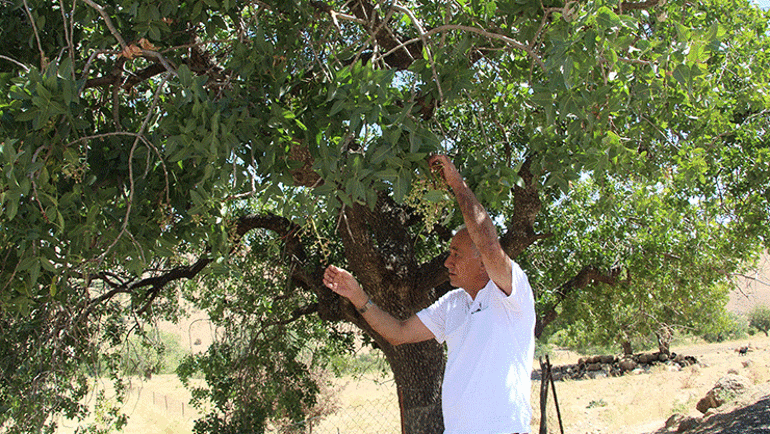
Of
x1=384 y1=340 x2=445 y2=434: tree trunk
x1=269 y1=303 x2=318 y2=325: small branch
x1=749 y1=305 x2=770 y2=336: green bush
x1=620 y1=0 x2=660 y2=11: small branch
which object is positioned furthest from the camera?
x1=749 y1=305 x2=770 y2=336: green bush

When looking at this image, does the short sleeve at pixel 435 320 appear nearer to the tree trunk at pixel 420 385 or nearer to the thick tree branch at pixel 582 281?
the tree trunk at pixel 420 385

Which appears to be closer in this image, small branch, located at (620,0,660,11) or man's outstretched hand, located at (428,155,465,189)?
man's outstretched hand, located at (428,155,465,189)

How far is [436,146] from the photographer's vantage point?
216 centimetres

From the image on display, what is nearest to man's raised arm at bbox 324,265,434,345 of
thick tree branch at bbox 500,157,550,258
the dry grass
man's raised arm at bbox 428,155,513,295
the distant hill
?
man's raised arm at bbox 428,155,513,295

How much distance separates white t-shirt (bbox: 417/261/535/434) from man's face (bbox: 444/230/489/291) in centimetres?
11

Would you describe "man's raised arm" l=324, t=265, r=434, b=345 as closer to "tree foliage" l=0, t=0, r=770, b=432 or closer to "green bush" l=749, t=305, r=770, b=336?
"tree foliage" l=0, t=0, r=770, b=432

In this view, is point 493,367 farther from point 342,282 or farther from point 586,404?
point 586,404

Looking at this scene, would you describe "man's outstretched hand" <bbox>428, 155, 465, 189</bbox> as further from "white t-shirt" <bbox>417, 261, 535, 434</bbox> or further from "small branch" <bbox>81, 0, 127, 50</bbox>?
"small branch" <bbox>81, 0, 127, 50</bbox>

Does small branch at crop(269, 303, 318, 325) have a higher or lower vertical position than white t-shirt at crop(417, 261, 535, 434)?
higher

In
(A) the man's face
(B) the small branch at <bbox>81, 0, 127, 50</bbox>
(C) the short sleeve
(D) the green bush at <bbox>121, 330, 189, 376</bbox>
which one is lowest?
(C) the short sleeve

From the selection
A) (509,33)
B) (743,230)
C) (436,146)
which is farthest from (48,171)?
(743,230)

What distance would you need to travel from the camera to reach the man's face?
8.15ft

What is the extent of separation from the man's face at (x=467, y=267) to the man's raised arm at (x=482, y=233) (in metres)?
0.21

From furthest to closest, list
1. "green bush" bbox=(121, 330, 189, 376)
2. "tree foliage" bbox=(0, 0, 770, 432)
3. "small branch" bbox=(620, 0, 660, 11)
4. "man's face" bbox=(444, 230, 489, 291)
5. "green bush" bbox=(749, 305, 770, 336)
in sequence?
"green bush" bbox=(749, 305, 770, 336), "green bush" bbox=(121, 330, 189, 376), "small branch" bbox=(620, 0, 660, 11), "man's face" bbox=(444, 230, 489, 291), "tree foliage" bbox=(0, 0, 770, 432)
